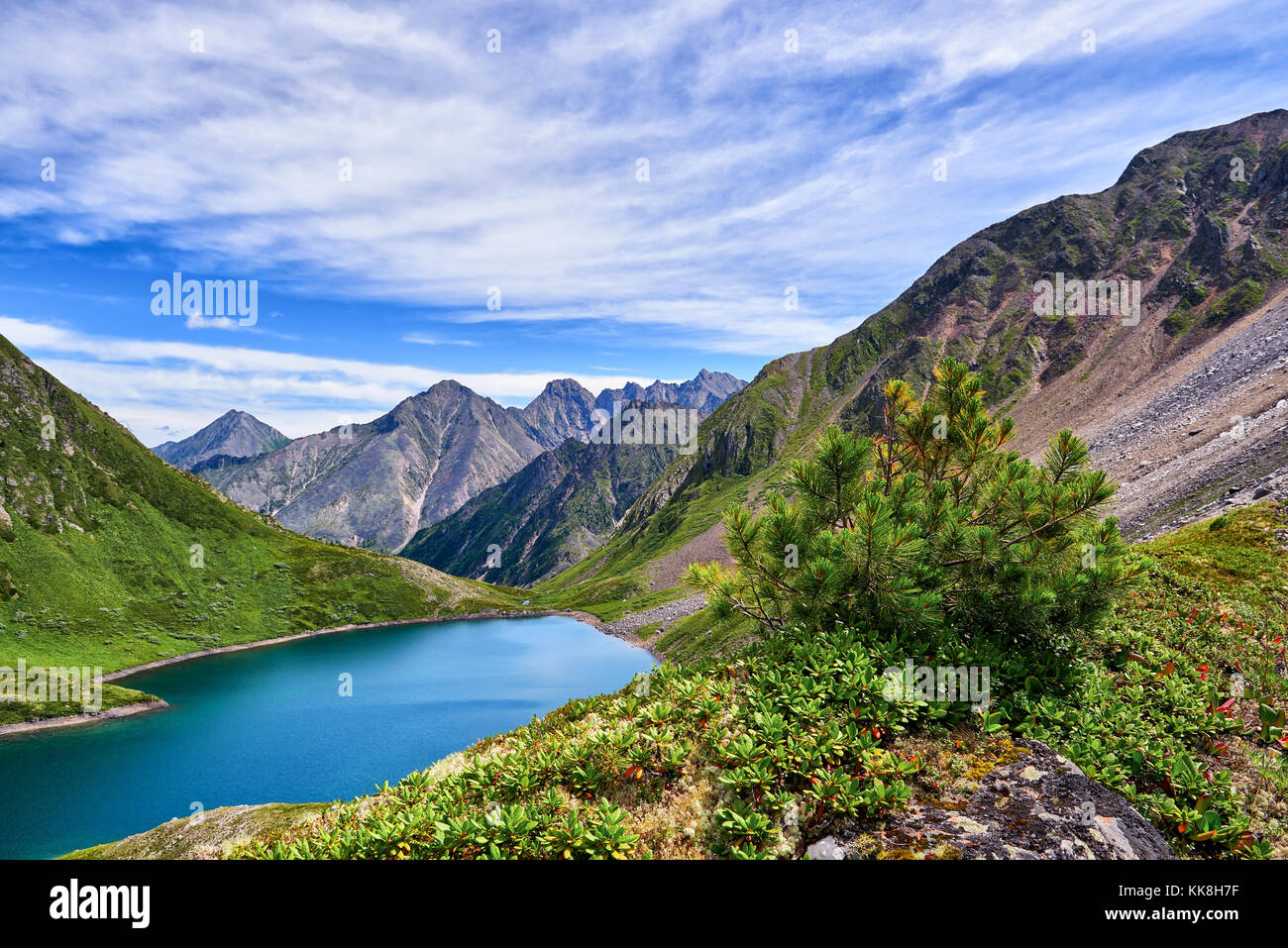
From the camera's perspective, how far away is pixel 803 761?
795 centimetres

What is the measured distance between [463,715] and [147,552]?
132688 millimetres

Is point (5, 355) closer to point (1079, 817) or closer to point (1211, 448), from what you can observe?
point (1079, 817)

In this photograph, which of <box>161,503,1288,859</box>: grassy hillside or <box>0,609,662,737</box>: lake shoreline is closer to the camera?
<box>161,503,1288,859</box>: grassy hillside
